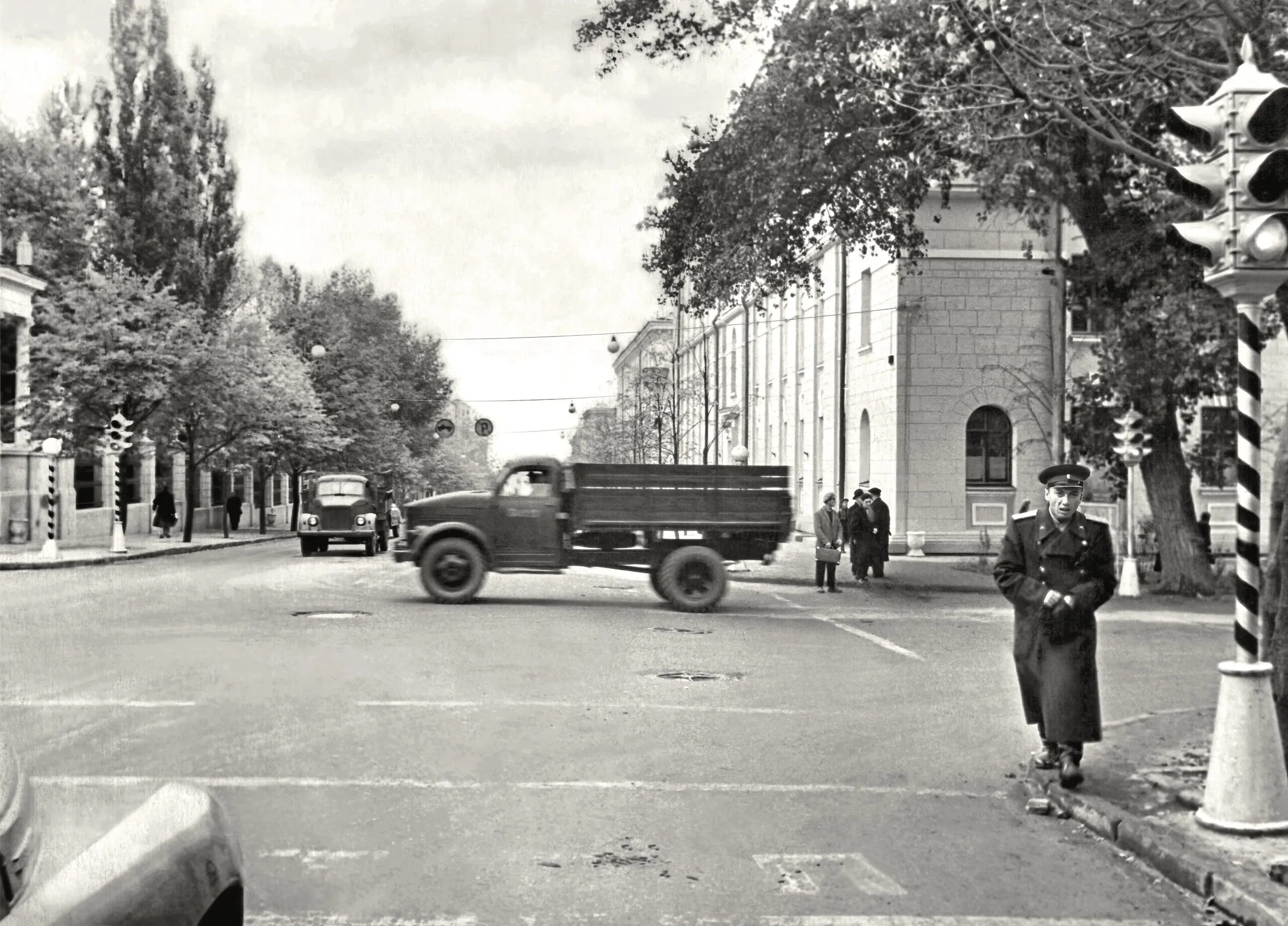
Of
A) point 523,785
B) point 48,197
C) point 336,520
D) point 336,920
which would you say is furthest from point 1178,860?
point 48,197

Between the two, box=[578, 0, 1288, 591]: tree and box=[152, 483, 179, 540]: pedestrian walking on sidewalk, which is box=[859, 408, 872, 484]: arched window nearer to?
box=[578, 0, 1288, 591]: tree

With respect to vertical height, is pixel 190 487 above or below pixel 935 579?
above

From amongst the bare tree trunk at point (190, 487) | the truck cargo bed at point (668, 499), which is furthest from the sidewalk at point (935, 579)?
the bare tree trunk at point (190, 487)

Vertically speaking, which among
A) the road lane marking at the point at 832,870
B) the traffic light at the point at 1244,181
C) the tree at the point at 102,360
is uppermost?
the tree at the point at 102,360

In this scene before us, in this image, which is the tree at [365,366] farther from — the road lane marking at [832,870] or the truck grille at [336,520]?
the road lane marking at [832,870]

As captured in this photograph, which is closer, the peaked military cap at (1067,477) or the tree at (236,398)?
the peaked military cap at (1067,477)

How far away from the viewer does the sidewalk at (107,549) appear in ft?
96.3

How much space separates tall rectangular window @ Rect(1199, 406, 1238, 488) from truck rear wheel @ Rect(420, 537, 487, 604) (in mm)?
17001

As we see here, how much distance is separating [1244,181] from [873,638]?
33.6ft

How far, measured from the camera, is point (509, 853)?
6.26 metres

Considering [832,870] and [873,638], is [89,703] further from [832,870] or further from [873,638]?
[873,638]

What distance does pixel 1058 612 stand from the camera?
25.4 ft

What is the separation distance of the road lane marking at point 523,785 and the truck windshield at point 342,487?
30858 millimetres

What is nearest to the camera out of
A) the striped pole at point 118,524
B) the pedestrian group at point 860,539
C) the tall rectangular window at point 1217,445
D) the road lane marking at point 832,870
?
the road lane marking at point 832,870
